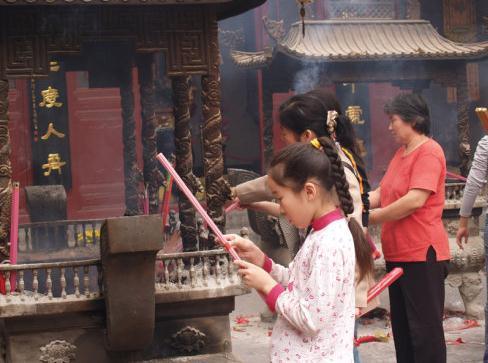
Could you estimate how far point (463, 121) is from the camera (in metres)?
12.7

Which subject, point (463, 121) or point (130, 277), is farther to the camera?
point (463, 121)

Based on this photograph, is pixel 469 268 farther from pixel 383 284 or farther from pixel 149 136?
pixel 383 284

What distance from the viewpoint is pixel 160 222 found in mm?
5492

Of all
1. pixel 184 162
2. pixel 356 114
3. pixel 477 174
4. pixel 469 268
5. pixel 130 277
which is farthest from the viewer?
pixel 356 114

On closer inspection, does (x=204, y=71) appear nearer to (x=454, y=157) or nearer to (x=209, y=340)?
(x=209, y=340)

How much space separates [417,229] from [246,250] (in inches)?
83.5

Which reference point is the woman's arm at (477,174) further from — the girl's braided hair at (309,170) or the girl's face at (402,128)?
the girl's braided hair at (309,170)

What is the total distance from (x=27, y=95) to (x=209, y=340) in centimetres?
761

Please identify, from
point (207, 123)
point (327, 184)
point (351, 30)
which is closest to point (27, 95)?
point (351, 30)

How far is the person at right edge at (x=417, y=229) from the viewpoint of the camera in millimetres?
5562

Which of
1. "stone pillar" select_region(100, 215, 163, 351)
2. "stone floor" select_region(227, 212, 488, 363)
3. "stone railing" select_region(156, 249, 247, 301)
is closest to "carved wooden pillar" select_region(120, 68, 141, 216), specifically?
"stone floor" select_region(227, 212, 488, 363)

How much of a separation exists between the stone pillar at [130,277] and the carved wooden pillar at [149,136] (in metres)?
3.50

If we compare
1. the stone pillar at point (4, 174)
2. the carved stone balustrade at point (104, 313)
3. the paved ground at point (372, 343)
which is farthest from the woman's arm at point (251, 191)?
the paved ground at point (372, 343)

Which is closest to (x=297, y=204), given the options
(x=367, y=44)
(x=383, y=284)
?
(x=383, y=284)
